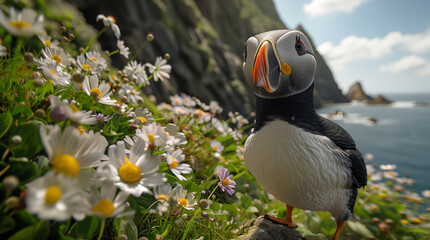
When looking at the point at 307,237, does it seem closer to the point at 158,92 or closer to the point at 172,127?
the point at 172,127

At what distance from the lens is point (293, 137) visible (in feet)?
3.09

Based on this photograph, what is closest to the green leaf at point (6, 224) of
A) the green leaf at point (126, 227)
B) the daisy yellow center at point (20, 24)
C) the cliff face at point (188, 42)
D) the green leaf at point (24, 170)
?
the green leaf at point (24, 170)

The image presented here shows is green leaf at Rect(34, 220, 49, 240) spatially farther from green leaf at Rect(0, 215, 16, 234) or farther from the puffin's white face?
the puffin's white face

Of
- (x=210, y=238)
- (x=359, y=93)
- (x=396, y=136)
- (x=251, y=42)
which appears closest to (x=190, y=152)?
(x=210, y=238)

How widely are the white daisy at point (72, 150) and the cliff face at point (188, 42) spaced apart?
4123mm

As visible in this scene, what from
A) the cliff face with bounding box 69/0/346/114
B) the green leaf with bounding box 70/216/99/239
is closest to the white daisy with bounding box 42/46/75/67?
the green leaf with bounding box 70/216/99/239

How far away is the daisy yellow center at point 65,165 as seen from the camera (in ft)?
1.39

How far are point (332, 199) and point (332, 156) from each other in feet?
0.66

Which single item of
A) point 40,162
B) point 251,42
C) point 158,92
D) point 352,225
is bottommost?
point 158,92

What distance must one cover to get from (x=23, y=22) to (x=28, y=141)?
26cm

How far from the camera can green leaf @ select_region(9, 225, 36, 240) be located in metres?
0.42

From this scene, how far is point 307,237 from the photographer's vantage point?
116 cm

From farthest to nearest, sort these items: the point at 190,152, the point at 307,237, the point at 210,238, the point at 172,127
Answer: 1. the point at 190,152
2. the point at 307,237
3. the point at 210,238
4. the point at 172,127

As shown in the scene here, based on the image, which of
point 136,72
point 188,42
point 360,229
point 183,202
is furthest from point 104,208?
point 188,42
